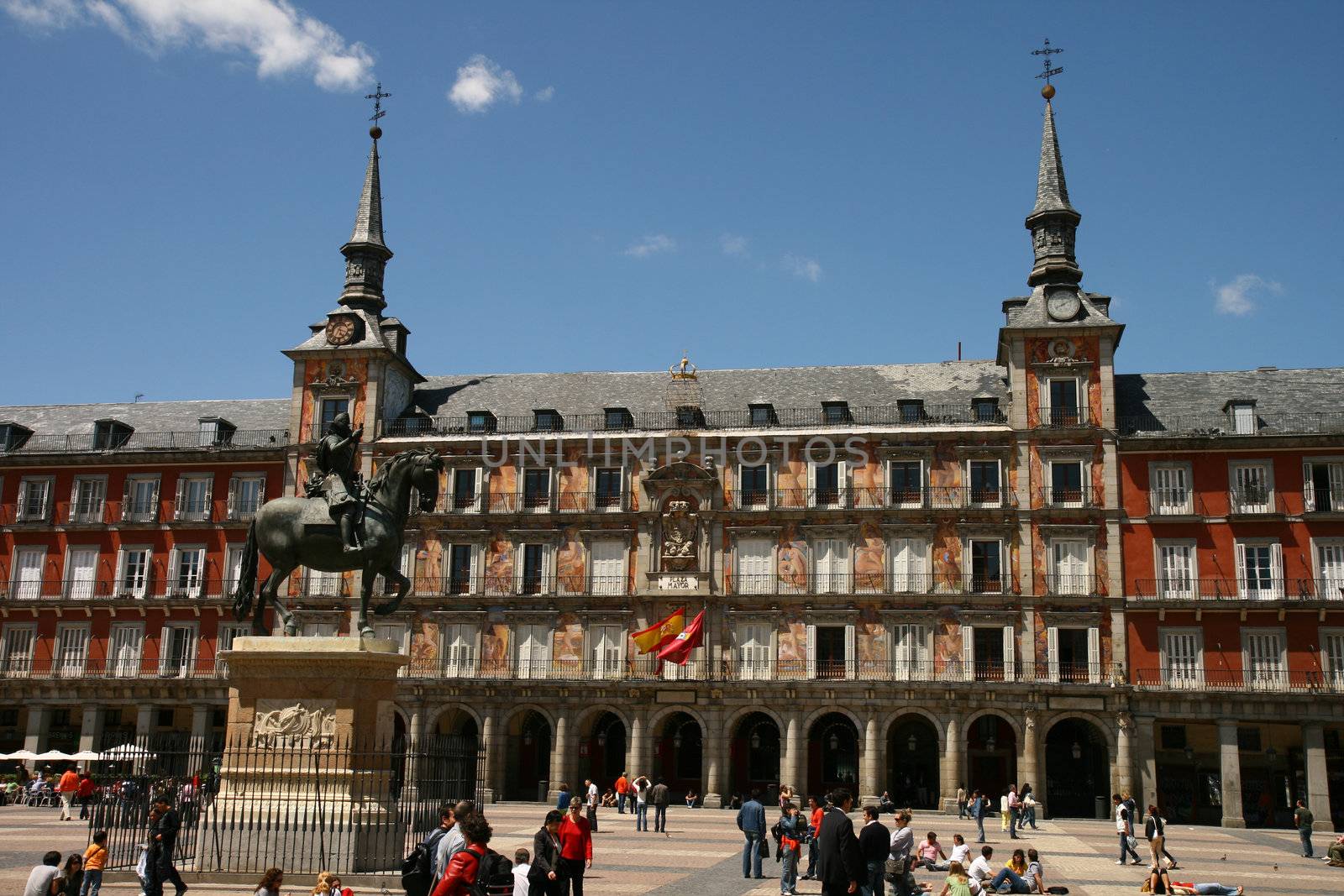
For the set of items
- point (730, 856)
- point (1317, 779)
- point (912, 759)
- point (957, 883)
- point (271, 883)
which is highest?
point (912, 759)

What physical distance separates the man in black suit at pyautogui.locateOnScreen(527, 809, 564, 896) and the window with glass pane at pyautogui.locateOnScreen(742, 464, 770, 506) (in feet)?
117

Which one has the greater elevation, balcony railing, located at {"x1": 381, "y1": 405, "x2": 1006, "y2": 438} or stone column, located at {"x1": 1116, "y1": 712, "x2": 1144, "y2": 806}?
balcony railing, located at {"x1": 381, "y1": 405, "x2": 1006, "y2": 438}

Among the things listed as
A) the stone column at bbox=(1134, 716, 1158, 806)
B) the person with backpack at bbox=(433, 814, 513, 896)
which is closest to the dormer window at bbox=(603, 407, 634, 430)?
the stone column at bbox=(1134, 716, 1158, 806)

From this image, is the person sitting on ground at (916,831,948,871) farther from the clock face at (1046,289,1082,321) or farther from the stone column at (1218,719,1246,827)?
the clock face at (1046,289,1082,321)

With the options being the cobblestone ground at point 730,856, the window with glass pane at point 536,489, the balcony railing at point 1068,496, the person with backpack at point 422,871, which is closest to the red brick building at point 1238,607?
the balcony railing at point 1068,496

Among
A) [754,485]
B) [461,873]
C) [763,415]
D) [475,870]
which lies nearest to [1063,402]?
[763,415]

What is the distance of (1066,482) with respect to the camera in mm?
50094

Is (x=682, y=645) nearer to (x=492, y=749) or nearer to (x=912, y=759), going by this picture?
(x=492, y=749)

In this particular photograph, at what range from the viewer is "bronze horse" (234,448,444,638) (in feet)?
64.1

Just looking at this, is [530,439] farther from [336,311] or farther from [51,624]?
[51,624]

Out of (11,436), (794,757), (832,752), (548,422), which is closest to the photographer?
(794,757)

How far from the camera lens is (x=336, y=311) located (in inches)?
2249

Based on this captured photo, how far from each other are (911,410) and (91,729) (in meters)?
37.1

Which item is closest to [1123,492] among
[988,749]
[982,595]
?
[982,595]
